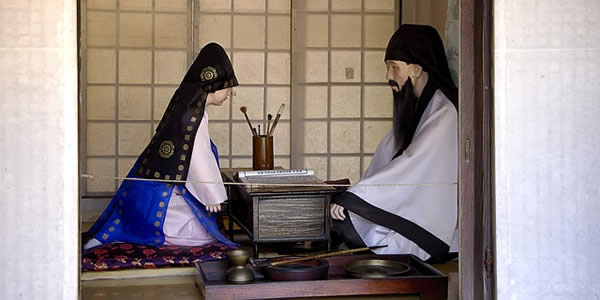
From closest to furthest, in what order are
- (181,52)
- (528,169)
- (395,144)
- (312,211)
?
(528,169), (312,211), (395,144), (181,52)

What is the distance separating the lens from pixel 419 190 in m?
4.51

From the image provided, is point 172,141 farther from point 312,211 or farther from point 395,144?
point 395,144

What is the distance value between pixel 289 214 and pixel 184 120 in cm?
84

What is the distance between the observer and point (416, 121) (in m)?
4.75

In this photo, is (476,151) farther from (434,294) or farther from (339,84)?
(339,84)

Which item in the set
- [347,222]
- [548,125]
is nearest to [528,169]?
[548,125]

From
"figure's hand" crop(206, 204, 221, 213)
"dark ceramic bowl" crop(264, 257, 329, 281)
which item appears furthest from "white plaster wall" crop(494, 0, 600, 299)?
"figure's hand" crop(206, 204, 221, 213)

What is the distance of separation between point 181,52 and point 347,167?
5.30ft

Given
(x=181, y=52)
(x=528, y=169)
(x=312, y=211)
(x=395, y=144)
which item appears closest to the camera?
(x=528, y=169)

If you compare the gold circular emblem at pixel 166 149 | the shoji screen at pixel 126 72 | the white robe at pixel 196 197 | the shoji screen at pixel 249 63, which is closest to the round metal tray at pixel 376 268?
the white robe at pixel 196 197

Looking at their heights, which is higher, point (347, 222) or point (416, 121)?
point (416, 121)

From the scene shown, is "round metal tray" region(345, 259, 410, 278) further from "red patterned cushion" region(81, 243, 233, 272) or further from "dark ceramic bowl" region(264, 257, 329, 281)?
"red patterned cushion" region(81, 243, 233, 272)

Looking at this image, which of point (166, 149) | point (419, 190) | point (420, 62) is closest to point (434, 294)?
point (419, 190)

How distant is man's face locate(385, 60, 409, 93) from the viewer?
4727mm
